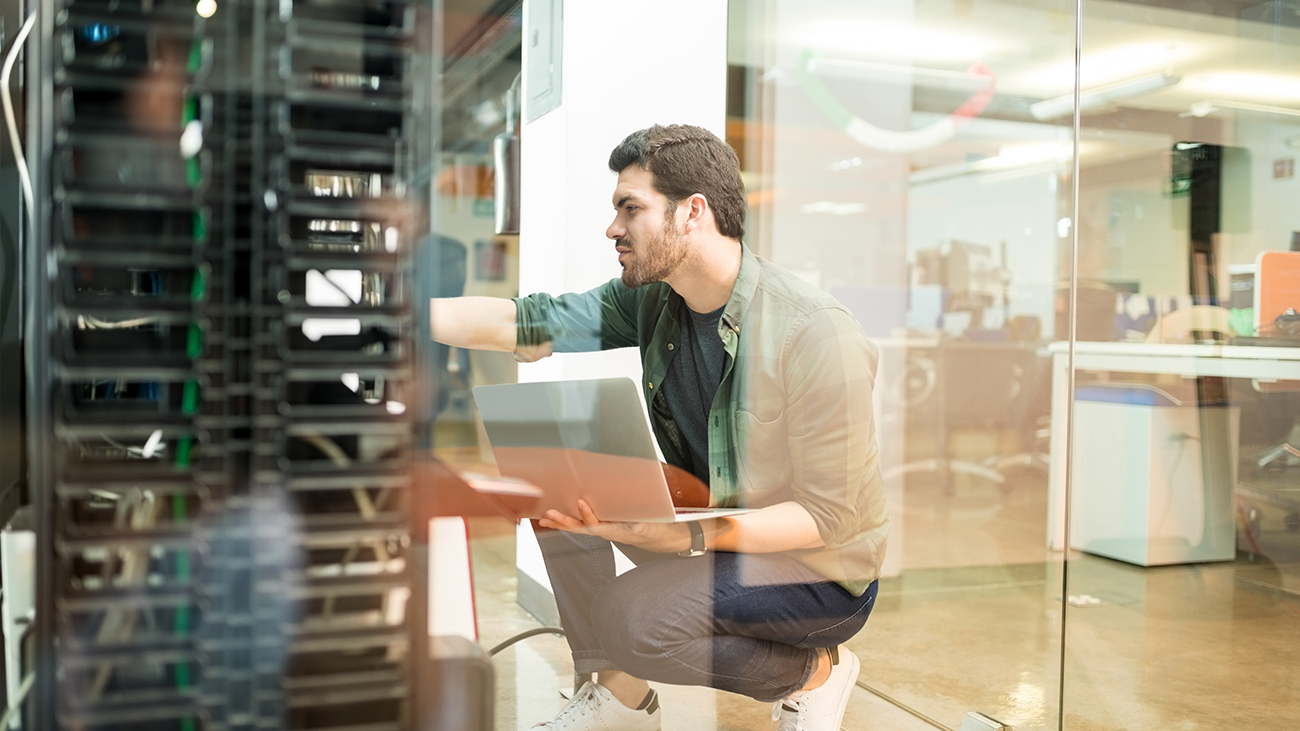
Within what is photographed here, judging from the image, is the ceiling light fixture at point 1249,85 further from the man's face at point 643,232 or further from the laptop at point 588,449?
the laptop at point 588,449

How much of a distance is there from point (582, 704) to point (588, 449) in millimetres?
361

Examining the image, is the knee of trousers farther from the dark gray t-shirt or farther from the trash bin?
the trash bin

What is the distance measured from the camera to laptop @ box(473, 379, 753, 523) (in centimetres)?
96

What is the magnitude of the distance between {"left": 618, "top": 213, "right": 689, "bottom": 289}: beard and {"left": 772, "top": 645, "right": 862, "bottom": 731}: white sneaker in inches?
25.1

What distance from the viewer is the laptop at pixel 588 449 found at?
96cm

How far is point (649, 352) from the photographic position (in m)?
1.17

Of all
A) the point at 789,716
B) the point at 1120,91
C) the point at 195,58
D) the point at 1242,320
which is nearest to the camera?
the point at 195,58

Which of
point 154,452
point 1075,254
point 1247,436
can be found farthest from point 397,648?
point 1247,436

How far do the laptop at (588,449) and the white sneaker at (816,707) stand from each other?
1.24 ft

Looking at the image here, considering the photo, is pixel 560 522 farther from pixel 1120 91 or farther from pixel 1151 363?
pixel 1120 91

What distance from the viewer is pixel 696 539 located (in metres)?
1.23

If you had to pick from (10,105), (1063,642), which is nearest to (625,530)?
(10,105)

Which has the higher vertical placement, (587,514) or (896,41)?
(896,41)

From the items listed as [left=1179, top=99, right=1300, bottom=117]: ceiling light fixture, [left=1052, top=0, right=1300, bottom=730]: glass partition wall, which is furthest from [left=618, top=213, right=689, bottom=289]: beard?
[left=1179, top=99, right=1300, bottom=117]: ceiling light fixture
